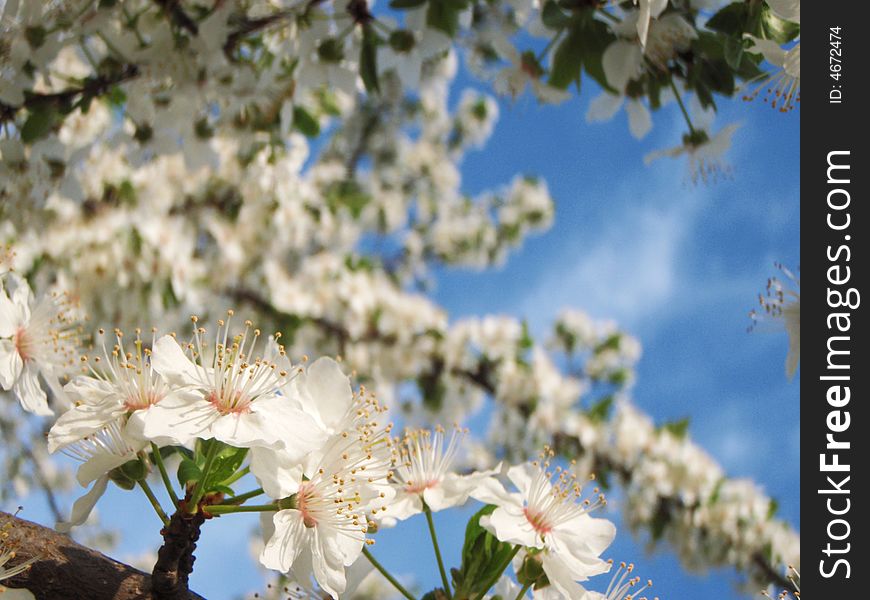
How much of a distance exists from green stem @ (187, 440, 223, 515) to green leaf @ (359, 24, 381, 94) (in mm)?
1029

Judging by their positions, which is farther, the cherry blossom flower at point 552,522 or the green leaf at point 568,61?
the green leaf at point 568,61

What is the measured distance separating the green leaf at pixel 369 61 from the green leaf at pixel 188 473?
3.39 ft

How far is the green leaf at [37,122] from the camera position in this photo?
170 cm

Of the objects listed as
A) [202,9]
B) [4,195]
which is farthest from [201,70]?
[4,195]

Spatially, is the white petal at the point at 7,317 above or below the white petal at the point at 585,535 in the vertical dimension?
above

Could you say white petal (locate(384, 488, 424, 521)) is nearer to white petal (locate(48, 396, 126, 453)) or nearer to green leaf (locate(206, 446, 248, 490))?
green leaf (locate(206, 446, 248, 490))

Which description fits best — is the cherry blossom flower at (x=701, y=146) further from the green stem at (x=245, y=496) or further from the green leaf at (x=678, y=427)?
the green leaf at (x=678, y=427)

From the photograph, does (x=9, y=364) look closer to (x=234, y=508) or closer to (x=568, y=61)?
(x=234, y=508)

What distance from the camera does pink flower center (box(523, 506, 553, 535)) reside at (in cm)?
91

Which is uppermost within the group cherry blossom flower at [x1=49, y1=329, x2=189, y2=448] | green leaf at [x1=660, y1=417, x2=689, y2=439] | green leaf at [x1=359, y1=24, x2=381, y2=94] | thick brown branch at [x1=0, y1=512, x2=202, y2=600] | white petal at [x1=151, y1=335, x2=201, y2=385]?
green leaf at [x1=660, y1=417, x2=689, y2=439]

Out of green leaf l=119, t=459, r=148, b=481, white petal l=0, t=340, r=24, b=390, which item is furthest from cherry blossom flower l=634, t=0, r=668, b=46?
white petal l=0, t=340, r=24, b=390

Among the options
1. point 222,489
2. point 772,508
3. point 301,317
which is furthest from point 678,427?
point 222,489

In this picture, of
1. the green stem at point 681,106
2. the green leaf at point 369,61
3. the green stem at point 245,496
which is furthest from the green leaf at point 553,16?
the green stem at point 245,496

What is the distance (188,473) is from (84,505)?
0.16m
